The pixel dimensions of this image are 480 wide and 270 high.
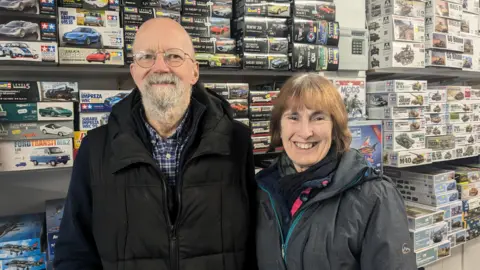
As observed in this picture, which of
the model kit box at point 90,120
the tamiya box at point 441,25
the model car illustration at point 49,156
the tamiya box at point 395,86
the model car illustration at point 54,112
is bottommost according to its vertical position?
the model car illustration at point 49,156

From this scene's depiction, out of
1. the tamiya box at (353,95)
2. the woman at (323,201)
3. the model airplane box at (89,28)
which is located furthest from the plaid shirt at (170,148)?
the tamiya box at (353,95)

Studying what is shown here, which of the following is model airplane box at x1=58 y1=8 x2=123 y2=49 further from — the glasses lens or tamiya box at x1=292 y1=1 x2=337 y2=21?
tamiya box at x1=292 y1=1 x2=337 y2=21

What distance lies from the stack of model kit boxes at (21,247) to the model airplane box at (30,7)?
106cm

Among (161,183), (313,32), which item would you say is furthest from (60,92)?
(313,32)

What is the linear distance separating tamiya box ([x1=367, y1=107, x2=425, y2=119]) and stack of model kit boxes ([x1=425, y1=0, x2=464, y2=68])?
40 cm

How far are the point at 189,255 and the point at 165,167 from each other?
32cm

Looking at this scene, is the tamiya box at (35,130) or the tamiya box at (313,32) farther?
the tamiya box at (313,32)

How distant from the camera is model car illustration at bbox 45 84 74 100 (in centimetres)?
180

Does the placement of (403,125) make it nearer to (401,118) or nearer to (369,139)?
(401,118)

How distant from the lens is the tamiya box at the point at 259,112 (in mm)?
2232

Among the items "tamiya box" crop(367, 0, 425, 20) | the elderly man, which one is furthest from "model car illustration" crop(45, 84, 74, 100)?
"tamiya box" crop(367, 0, 425, 20)

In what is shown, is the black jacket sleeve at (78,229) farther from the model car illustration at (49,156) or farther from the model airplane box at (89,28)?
the model airplane box at (89,28)

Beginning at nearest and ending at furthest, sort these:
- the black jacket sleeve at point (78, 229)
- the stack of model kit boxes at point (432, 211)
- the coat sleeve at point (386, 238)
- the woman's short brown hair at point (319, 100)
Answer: the coat sleeve at point (386, 238), the woman's short brown hair at point (319, 100), the black jacket sleeve at point (78, 229), the stack of model kit boxes at point (432, 211)

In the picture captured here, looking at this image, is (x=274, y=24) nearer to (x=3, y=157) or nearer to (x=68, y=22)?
(x=68, y=22)
